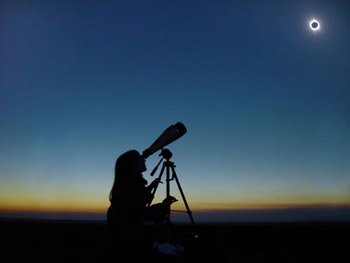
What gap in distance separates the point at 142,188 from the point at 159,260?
61 cm

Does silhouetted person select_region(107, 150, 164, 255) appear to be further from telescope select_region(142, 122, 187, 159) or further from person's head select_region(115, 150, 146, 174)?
telescope select_region(142, 122, 187, 159)

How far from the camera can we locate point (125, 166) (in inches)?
127

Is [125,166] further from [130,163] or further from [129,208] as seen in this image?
[129,208]

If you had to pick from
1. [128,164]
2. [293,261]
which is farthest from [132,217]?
[293,261]

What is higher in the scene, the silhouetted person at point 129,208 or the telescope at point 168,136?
the telescope at point 168,136

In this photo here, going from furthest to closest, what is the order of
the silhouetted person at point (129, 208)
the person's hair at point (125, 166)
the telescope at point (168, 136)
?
1. the telescope at point (168, 136)
2. the person's hair at point (125, 166)
3. the silhouetted person at point (129, 208)

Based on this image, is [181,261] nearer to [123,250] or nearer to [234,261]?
[123,250]

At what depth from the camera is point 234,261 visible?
26.4 feet

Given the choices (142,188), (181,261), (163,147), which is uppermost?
(163,147)

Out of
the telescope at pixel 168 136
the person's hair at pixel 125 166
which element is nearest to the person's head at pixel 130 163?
the person's hair at pixel 125 166

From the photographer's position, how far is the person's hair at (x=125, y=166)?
10.5ft

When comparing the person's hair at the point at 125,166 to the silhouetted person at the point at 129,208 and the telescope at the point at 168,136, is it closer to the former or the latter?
the silhouetted person at the point at 129,208

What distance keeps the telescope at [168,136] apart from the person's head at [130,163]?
45 cm

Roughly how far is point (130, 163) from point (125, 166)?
0.05 m
